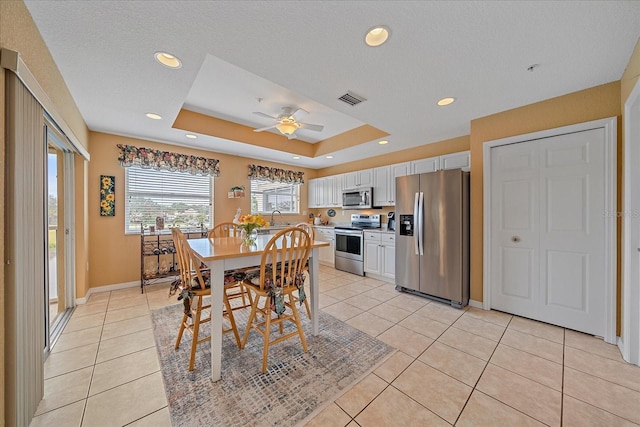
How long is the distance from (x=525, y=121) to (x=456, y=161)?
105 centimetres

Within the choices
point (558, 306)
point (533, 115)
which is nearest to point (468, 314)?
point (558, 306)

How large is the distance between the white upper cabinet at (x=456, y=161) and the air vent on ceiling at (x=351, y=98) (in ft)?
6.43

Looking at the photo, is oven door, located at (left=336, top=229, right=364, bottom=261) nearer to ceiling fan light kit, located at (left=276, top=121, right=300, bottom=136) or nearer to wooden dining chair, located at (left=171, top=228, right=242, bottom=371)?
ceiling fan light kit, located at (left=276, top=121, right=300, bottom=136)

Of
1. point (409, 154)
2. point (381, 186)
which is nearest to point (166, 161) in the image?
point (381, 186)

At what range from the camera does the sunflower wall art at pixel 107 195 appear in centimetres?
347

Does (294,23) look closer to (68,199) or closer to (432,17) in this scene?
(432,17)

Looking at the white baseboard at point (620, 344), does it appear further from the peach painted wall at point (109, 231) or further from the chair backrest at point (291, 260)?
the peach painted wall at point (109, 231)

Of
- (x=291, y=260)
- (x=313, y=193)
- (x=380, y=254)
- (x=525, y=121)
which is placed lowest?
(x=380, y=254)

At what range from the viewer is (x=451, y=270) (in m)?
3.02

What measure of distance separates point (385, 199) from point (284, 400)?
3654 millimetres

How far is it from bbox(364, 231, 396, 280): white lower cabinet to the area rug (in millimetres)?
1818

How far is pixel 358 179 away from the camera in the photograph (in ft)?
16.5

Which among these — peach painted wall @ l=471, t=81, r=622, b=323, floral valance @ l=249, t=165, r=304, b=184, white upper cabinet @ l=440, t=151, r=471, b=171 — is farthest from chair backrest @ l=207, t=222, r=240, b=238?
white upper cabinet @ l=440, t=151, r=471, b=171

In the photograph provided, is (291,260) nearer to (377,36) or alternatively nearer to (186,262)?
(186,262)
